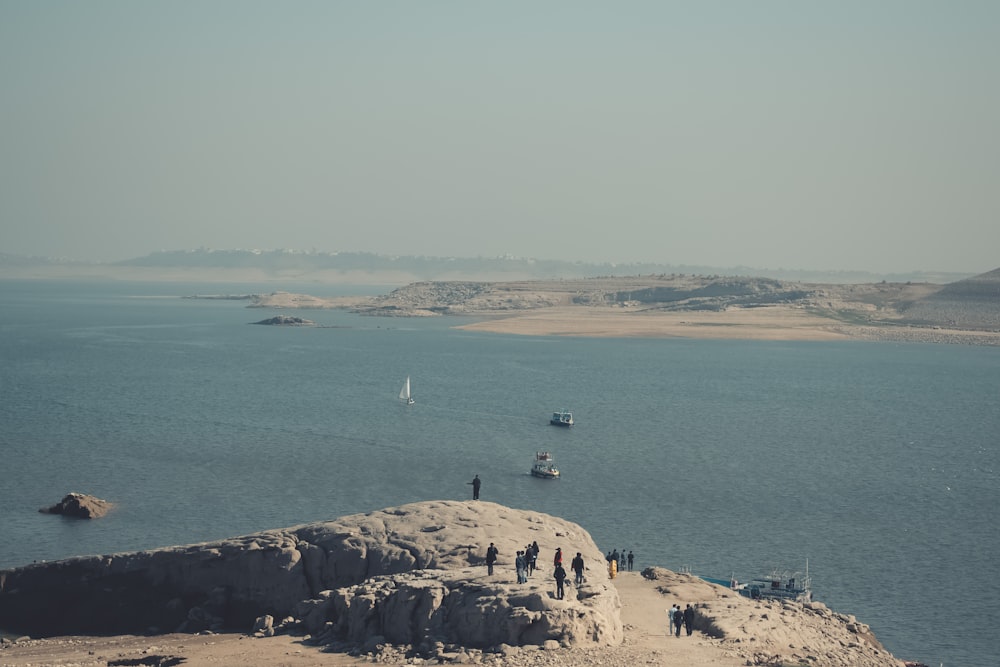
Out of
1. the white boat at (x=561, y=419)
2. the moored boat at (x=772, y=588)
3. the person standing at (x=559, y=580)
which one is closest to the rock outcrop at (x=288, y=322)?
the white boat at (x=561, y=419)

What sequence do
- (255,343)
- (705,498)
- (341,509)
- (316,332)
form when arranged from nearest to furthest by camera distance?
(341,509)
(705,498)
(255,343)
(316,332)

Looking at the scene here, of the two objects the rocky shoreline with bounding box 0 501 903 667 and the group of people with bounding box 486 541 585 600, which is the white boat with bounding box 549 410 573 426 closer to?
the rocky shoreline with bounding box 0 501 903 667

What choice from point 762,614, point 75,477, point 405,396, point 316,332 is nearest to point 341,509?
point 75,477

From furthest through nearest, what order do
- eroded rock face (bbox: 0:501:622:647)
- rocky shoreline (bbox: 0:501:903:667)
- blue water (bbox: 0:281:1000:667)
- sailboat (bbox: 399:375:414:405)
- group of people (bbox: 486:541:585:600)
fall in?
sailboat (bbox: 399:375:414:405) < blue water (bbox: 0:281:1000:667) < eroded rock face (bbox: 0:501:622:647) < group of people (bbox: 486:541:585:600) < rocky shoreline (bbox: 0:501:903:667)

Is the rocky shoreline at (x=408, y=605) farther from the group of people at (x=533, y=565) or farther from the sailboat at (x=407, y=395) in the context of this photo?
the sailboat at (x=407, y=395)

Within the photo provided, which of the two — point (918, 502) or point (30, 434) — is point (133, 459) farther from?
point (918, 502)

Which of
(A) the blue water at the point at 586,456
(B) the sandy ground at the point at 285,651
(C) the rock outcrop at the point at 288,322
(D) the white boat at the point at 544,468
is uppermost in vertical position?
(B) the sandy ground at the point at 285,651

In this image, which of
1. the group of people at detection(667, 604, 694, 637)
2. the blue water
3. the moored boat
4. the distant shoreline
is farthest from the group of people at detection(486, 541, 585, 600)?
the distant shoreline
